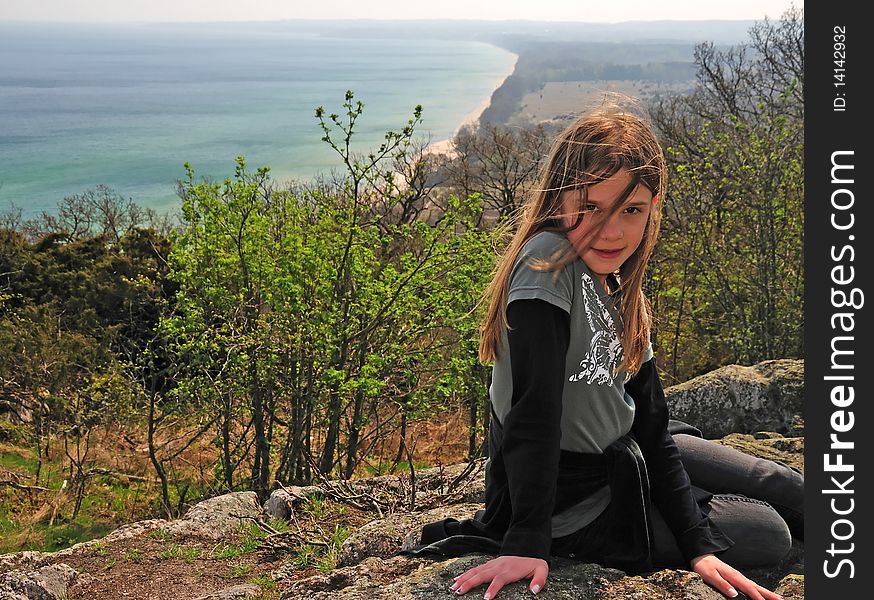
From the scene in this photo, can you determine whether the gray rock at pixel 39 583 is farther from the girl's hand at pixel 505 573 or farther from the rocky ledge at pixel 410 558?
the girl's hand at pixel 505 573

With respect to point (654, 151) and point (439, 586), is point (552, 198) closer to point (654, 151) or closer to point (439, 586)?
point (654, 151)

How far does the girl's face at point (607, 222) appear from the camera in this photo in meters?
2.68

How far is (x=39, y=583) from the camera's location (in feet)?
16.2

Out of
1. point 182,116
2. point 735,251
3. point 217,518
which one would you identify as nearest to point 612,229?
point 217,518

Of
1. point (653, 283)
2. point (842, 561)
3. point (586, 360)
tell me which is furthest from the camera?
point (653, 283)

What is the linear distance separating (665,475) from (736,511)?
1.30 ft

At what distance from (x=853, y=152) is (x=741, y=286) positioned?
8482 millimetres

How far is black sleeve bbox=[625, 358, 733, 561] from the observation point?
9.14ft

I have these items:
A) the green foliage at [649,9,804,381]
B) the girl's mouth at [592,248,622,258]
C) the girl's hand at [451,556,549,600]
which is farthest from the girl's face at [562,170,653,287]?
the green foliage at [649,9,804,381]

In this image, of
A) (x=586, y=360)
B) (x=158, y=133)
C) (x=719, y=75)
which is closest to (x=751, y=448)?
(x=586, y=360)

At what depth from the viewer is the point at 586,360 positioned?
269 centimetres

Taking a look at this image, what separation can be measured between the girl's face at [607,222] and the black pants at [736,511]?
34.4 inches

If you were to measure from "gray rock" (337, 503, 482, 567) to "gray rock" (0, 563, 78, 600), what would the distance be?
2333 millimetres

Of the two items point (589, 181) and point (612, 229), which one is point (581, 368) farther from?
point (589, 181)
